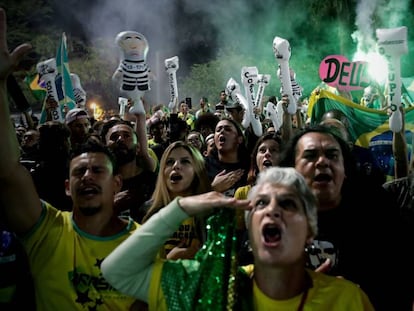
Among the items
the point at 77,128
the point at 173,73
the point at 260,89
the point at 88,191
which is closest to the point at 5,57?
the point at 88,191

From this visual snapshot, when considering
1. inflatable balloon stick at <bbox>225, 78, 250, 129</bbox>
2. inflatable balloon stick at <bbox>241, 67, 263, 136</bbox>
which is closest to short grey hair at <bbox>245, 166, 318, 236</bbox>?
inflatable balloon stick at <bbox>241, 67, 263, 136</bbox>

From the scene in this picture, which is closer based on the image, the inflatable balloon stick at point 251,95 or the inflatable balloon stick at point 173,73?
the inflatable balloon stick at point 251,95

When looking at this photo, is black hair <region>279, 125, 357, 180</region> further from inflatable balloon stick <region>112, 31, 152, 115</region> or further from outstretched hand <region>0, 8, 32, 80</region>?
inflatable balloon stick <region>112, 31, 152, 115</region>

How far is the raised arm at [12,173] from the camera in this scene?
259 centimetres

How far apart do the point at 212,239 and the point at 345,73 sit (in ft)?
19.7

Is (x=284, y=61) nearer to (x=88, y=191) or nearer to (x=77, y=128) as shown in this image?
(x=77, y=128)

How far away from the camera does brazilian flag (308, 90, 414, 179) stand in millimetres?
6179

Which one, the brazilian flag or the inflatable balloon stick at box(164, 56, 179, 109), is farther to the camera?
the inflatable balloon stick at box(164, 56, 179, 109)

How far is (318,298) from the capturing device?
7.78 ft

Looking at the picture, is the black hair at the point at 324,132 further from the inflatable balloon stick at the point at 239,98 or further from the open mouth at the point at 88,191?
the inflatable balloon stick at the point at 239,98

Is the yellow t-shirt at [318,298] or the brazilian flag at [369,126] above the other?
the brazilian flag at [369,126]

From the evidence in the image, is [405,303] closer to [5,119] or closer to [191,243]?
[191,243]

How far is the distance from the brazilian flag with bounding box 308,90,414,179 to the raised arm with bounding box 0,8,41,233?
4191 millimetres

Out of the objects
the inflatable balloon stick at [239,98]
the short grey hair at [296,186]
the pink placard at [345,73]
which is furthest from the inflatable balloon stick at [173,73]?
the short grey hair at [296,186]
